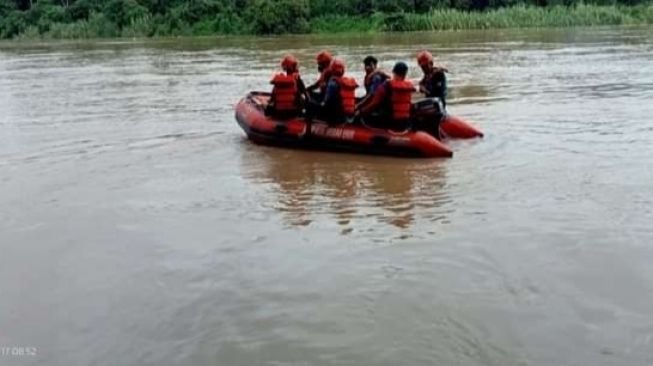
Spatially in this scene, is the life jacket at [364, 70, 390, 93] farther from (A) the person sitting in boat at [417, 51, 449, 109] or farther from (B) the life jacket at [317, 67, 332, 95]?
(A) the person sitting in boat at [417, 51, 449, 109]

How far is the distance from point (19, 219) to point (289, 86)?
12.4 ft

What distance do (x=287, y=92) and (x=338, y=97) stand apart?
0.73 metres

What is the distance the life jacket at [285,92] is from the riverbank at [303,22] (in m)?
30.4

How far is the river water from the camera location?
15.9 feet

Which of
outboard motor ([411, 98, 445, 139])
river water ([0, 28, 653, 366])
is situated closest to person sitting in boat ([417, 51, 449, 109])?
outboard motor ([411, 98, 445, 139])

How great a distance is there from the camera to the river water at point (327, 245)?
4.84m

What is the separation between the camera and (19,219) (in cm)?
771

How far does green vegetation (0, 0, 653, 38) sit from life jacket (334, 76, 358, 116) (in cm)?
3067

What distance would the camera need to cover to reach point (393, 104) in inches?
381

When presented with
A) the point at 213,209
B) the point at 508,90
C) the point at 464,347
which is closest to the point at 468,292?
the point at 464,347

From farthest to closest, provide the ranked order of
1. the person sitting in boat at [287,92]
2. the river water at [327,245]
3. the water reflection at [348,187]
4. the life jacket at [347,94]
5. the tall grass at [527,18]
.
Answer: the tall grass at [527,18]
the person sitting in boat at [287,92]
the life jacket at [347,94]
the water reflection at [348,187]
the river water at [327,245]

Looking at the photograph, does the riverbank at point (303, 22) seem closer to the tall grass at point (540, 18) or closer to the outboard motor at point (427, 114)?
the tall grass at point (540, 18)

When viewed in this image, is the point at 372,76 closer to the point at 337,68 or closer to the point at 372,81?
the point at 372,81

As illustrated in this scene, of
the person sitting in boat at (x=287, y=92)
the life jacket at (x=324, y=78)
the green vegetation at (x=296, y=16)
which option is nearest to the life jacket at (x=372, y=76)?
the life jacket at (x=324, y=78)
